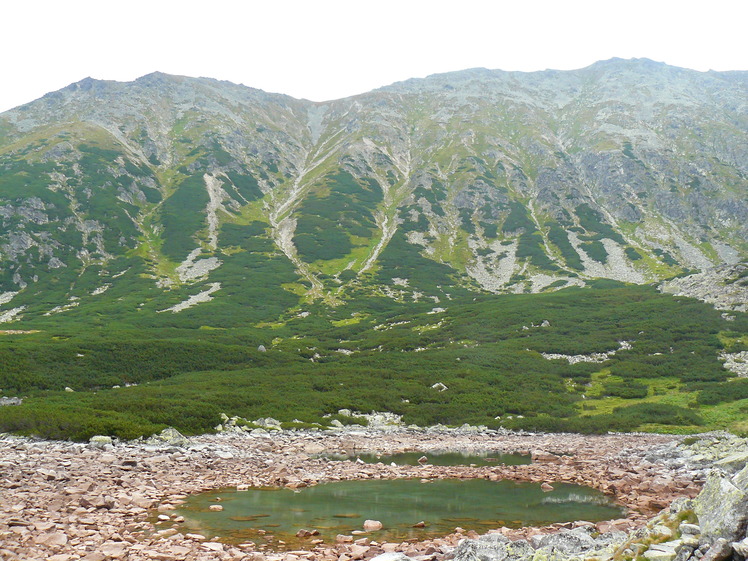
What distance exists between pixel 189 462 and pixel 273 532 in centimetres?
1114

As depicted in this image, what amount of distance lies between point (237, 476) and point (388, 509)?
8022mm

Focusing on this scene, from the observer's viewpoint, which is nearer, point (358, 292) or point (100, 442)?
point (100, 442)

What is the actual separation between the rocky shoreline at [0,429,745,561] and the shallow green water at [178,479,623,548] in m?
0.86

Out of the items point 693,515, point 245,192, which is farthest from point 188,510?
point 245,192

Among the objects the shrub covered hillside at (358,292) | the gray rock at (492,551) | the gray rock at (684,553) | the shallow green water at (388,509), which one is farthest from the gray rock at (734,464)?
the shrub covered hillside at (358,292)

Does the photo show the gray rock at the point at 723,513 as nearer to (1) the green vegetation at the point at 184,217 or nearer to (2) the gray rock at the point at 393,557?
(2) the gray rock at the point at 393,557

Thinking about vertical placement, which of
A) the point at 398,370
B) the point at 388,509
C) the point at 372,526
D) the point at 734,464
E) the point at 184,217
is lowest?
the point at 398,370

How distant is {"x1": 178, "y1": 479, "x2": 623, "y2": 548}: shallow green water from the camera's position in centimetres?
1398

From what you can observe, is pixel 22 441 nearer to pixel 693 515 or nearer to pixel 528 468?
pixel 528 468

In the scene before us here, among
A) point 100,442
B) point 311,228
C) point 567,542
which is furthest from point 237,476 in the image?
point 311,228

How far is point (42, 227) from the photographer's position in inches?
5300

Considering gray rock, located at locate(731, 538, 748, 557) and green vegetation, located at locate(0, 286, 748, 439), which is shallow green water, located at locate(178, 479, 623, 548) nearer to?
gray rock, located at locate(731, 538, 748, 557)

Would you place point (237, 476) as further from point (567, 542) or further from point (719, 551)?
point (719, 551)

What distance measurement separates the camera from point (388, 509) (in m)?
16.6
